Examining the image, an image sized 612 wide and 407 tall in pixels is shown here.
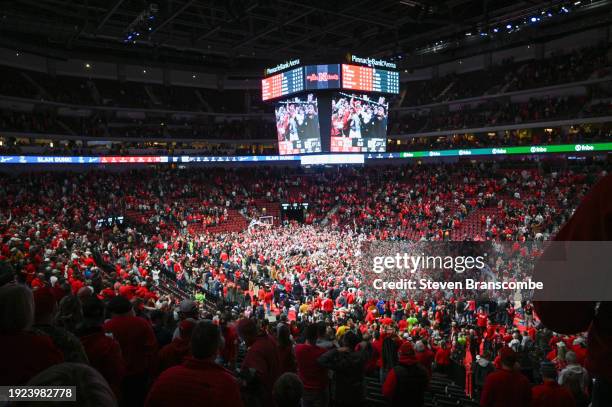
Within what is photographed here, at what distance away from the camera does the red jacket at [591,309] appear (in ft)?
5.18

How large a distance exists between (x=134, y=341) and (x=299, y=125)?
29333 millimetres

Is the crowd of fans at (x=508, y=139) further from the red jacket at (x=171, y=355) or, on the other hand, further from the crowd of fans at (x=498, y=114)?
the red jacket at (x=171, y=355)

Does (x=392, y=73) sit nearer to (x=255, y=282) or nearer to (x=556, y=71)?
(x=556, y=71)

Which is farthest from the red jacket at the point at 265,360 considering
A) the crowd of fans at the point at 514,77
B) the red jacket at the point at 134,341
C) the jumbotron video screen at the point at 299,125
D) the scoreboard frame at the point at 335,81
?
the crowd of fans at the point at 514,77

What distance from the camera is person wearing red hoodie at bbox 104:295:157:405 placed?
466 centimetres

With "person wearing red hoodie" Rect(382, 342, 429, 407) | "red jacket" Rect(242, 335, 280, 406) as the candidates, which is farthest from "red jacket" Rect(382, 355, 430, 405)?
"red jacket" Rect(242, 335, 280, 406)

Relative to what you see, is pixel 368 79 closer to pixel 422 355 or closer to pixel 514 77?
pixel 514 77

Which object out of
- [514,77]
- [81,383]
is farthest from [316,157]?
[81,383]

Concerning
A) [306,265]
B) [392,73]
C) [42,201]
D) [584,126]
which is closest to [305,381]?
[306,265]

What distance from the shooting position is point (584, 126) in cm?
3575

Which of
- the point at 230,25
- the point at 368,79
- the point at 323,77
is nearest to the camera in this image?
the point at 323,77

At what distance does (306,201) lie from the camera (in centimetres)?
4181

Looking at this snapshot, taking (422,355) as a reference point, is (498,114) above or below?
above

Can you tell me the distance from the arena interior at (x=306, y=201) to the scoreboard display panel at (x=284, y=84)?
147 millimetres
